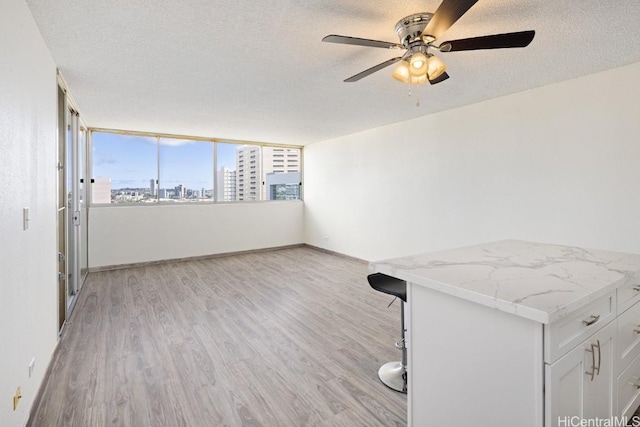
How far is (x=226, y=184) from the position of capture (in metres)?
6.43

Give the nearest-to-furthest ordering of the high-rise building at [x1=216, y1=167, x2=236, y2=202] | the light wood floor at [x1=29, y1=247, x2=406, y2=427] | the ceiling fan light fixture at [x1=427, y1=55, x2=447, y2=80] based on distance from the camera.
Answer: the light wood floor at [x1=29, y1=247, x2=406, y2=427]
the ceiling fan light fixture at [x1=427, y1=55, x2=447, y2=80]
the high-rise building at [x1=216, y1=167, x2=236, y2=202]

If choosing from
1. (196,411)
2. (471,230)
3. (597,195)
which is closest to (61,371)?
(196,411)

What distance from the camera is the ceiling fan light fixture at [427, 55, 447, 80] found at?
2.11 m

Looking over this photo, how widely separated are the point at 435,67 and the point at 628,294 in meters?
1.70

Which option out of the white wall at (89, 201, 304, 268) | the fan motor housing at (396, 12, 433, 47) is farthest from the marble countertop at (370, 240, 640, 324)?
the white wall at (89, 201, 304, 268)

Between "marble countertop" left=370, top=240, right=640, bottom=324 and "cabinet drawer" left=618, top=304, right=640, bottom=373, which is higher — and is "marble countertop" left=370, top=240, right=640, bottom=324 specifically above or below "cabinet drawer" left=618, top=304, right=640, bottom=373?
above

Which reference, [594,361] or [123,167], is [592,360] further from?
[123,167]

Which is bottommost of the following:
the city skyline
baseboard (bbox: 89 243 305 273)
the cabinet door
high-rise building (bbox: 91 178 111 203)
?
baseboard (bbox: 89 243 305 273)

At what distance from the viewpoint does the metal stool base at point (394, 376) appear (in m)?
2.08

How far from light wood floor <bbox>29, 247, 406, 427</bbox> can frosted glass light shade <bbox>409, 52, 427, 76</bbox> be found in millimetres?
2149

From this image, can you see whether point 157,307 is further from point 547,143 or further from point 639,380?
point 547,143

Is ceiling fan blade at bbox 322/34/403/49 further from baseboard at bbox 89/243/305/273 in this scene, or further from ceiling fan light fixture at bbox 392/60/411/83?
baseboard at bbox 89/243/305/273

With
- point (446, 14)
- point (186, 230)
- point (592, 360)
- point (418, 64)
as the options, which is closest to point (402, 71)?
point (418, 64)

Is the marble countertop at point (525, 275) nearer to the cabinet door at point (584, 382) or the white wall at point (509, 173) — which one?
the cabinet door at point (584, 382)
